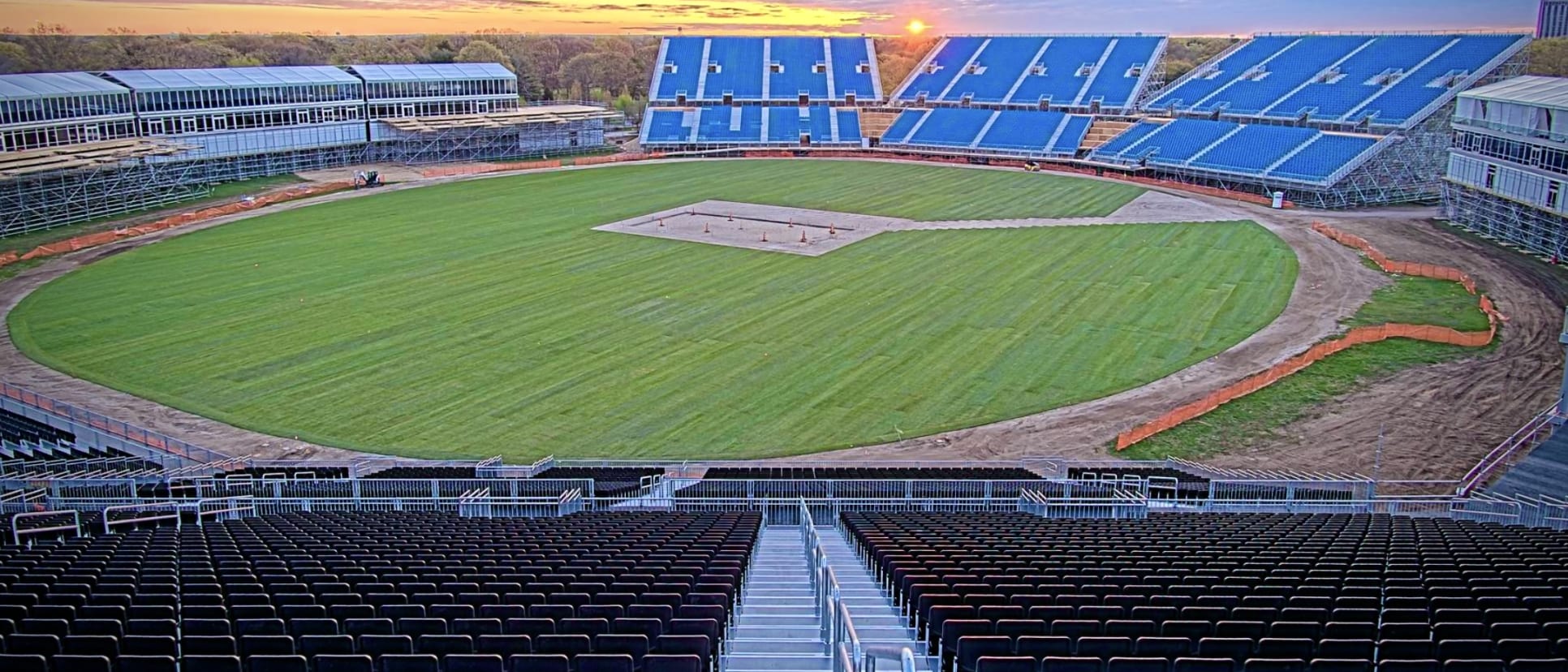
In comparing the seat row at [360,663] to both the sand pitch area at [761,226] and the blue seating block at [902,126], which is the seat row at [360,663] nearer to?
the sand pitch area at [761,226]

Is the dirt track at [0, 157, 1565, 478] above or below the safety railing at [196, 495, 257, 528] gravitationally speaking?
below

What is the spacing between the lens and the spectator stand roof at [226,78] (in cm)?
6644

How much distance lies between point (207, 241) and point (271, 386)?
24.0m

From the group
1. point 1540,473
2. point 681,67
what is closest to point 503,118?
point 681,67

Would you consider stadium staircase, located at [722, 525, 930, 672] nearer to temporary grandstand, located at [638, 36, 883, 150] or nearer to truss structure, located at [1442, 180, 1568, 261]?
truss structure, located at [1442, 180, 1568, 261]

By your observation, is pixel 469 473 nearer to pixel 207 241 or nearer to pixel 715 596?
pixel 715 596

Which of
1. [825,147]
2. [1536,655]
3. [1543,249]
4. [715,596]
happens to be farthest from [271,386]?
[825,147]

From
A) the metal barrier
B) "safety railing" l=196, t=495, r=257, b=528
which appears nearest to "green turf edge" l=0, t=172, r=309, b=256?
"safety railing" l=196, t=495, r=257, b=528

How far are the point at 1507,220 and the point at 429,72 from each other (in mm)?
69025

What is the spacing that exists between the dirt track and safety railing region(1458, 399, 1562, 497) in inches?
18.6

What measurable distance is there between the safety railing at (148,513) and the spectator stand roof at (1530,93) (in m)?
49.0

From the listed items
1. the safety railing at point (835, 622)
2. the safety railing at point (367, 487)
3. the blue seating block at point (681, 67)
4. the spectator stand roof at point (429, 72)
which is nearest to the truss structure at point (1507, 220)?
Answer: the safety railing at point (367, 487)

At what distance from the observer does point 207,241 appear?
49375 millimetres

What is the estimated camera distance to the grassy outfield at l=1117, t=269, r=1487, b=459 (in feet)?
86.9
